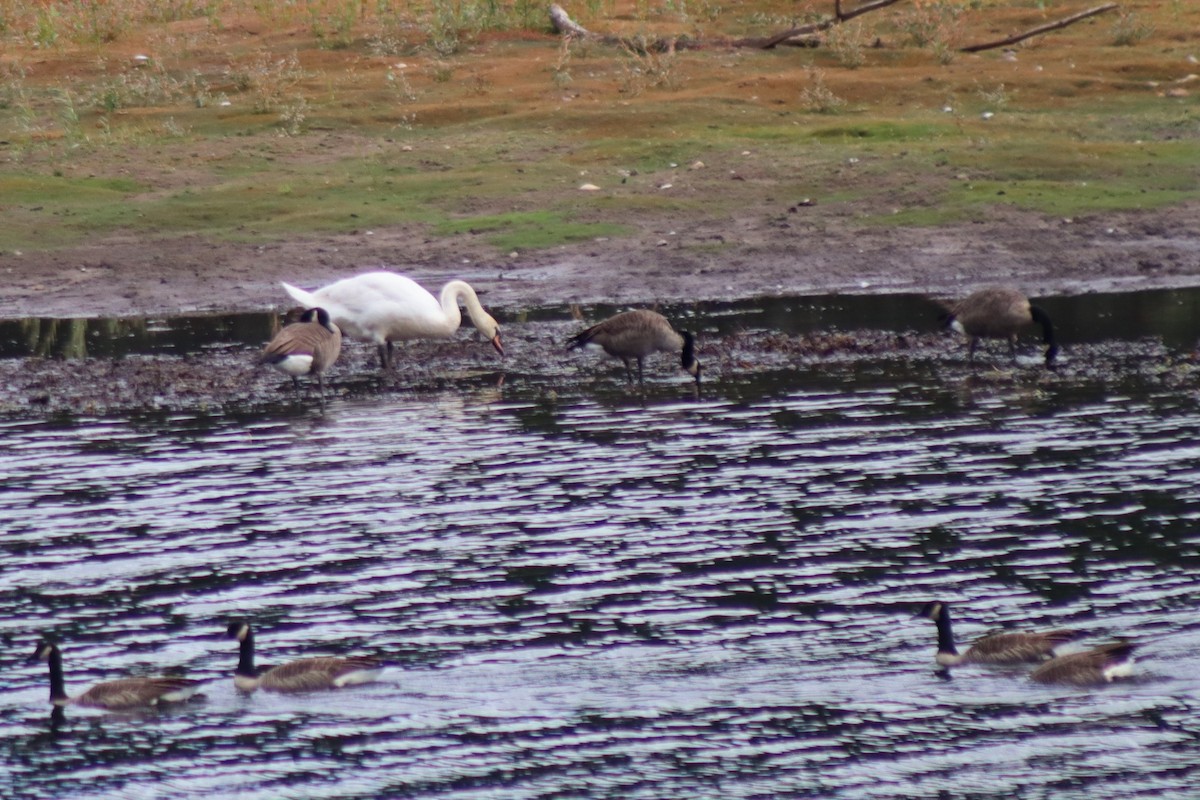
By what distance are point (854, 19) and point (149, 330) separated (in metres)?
23.1

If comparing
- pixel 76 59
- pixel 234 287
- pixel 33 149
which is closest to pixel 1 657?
pixel 234 287

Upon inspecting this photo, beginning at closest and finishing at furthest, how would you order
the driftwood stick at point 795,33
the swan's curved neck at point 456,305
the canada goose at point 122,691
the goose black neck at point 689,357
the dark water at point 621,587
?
1. the dark water at point 621,587
2. the canada goose at point 122,691
3. the goose black neck at point 689,357
4. the swan's curved neck at point 456,305
5. the driftwood stick at point 795,33

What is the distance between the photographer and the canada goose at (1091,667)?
1006cm

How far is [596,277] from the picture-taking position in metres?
25.1

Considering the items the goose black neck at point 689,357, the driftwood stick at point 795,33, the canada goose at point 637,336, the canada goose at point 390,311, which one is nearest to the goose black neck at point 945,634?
the goose black neck at point 689,357

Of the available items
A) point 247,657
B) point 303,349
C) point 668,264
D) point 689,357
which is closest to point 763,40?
point 668,264

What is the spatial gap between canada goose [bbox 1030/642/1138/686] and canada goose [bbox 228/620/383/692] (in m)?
3.63

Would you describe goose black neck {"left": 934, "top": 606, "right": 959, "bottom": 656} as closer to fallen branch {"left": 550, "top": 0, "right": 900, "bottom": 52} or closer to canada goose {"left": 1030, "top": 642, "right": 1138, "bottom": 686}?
canada goose {"left": 1030, "top": 642, "right": 1138, "bottom": 686}

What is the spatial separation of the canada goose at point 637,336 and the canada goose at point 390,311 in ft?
5.25

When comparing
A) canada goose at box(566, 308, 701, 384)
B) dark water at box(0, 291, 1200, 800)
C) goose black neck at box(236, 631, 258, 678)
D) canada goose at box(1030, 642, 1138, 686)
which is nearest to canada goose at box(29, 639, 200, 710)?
dark water at box(0, 291, 1200, 800)

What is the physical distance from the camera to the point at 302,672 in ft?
34.5

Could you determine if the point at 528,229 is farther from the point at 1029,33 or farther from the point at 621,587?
the point at 1029,33

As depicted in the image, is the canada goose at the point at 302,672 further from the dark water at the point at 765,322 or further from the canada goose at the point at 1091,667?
the dark water at the point at 765,322

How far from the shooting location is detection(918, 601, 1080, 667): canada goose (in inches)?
409
